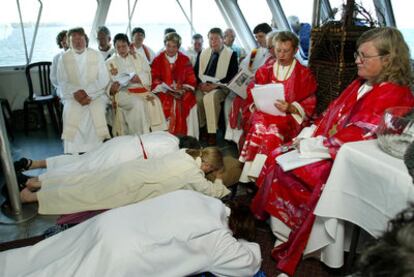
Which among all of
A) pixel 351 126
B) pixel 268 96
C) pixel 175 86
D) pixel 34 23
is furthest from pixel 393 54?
pixel 34 23

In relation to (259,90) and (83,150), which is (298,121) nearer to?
(259,90)

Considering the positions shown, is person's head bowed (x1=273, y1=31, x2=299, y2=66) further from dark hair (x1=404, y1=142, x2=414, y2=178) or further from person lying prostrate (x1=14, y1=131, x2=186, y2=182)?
dark hair (x1=404, y1=142, x2=414, y2=178)

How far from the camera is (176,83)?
4641mm

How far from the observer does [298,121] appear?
3084mm

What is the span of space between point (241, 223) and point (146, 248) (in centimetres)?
56

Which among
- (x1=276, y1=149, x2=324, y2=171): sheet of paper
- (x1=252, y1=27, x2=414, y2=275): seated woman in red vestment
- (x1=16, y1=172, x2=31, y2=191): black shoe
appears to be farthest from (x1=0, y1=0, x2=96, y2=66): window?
(x1=252, y1=27, x2=414, y2=275): seated woman in red vestment

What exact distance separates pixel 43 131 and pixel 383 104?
4.56 m

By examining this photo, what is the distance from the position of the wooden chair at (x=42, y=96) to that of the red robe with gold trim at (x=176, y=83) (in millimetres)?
1561

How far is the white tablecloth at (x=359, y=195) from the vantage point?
1487 millimetres

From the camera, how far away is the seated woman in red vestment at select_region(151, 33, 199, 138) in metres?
4.43

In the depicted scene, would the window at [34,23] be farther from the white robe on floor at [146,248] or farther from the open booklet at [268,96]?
the white robe on floor at [146,248]

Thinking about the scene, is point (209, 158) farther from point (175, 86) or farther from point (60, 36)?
point (60, 36)

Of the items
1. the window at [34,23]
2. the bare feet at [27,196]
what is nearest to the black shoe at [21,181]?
the bare feet at [27,196]

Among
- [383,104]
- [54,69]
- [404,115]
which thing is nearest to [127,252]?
[404,115]
